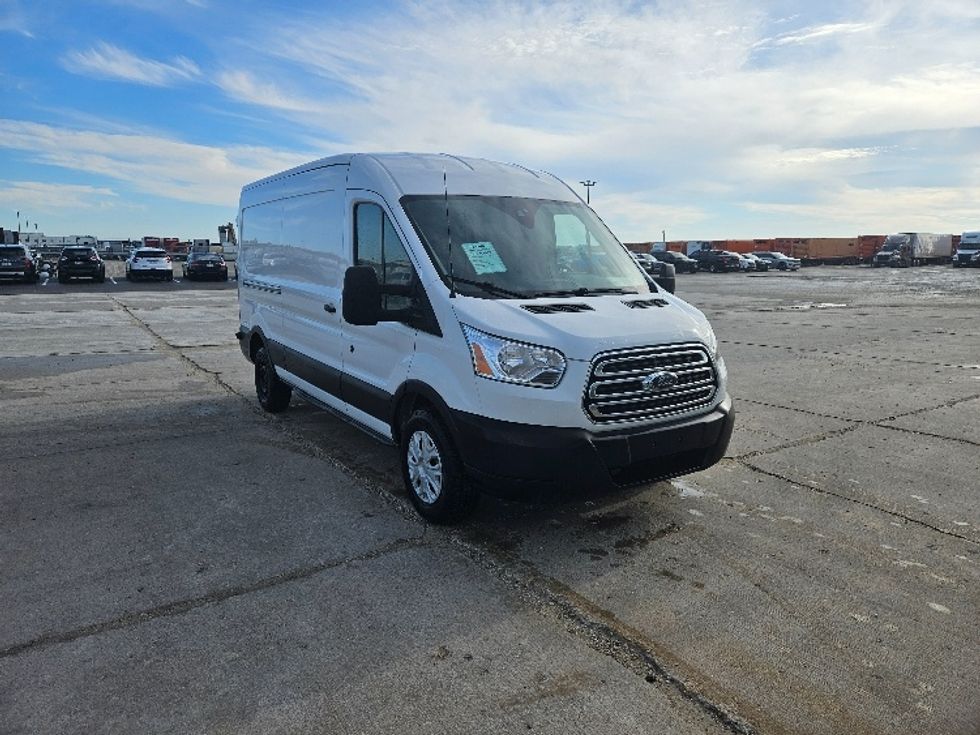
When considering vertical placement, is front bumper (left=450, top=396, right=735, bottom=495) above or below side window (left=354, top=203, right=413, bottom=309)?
below

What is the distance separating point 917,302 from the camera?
75.4ft

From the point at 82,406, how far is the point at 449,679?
6.49 metres

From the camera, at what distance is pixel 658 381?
158 inches

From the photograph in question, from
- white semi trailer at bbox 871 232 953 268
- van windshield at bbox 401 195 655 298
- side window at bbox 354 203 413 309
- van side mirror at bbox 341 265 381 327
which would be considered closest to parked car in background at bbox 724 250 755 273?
white semi trailer at bbox 871 232 953 268

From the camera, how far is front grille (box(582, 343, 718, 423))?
3855mm

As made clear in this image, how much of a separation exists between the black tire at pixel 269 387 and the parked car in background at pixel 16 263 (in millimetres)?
27403

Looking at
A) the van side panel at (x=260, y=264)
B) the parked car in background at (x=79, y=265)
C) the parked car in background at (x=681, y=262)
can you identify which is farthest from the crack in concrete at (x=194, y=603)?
the parked car in background at (x=681, y=262)

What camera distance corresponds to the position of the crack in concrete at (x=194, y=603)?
312 centimetres

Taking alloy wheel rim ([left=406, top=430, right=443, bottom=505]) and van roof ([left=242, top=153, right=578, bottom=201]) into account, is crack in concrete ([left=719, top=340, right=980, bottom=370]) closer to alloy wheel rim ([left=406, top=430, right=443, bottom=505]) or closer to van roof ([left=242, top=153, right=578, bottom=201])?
van roof ([left=242, top=153, right=578, bottom=201])

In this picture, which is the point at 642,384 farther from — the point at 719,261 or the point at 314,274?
the point at 719,261

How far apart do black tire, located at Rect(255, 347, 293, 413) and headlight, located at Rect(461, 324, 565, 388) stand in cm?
377

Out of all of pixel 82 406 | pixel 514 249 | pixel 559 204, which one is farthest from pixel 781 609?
pixel 82 406

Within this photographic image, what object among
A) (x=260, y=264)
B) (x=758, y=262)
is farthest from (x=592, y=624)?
(x=758, y=262)

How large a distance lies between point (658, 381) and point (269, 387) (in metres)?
4.60
